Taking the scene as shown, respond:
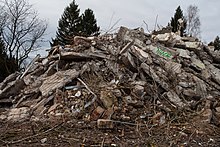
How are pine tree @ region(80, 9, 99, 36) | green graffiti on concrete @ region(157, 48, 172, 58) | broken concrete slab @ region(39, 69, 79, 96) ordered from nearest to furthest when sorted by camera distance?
broken concrete slab @ region(39, 69, 79, 96), green graffiti on concrete @ region(157, 48, 172, 58), pine tree @ region(80, 9, 99, 36)

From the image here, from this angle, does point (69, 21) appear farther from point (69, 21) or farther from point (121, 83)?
point (121, 83)

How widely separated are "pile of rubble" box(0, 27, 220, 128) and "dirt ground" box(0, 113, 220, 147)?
21 cm

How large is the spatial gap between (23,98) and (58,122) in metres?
1.98

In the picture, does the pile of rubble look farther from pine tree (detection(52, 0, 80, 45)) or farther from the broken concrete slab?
pine tree (detection(52, 0, 80, 45))

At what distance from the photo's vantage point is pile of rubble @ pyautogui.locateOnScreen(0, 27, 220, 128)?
5898 millimetres

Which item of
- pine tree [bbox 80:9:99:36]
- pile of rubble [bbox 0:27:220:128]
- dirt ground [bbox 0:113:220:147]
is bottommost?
dirt ground [bbox 0:113:220:147]

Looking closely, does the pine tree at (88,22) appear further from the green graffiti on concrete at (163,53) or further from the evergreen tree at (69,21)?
the green graffiti on concrete at (163,53)

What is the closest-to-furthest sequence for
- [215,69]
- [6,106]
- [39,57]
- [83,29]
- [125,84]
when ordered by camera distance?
1. [125,84]
2. [6,106]
3. [215,69]
4. [39,57]
5. [83,29]

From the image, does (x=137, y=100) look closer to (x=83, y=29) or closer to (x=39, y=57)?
(x=39, y=57)

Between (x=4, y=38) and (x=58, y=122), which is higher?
(x=4, y=38)

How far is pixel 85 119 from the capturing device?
5555mm

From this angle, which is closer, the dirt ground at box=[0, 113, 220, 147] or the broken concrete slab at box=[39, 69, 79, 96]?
the dirt ground at box=[0, 113, 220, 147]

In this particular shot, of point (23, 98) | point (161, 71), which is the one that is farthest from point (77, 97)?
point (161, 71)

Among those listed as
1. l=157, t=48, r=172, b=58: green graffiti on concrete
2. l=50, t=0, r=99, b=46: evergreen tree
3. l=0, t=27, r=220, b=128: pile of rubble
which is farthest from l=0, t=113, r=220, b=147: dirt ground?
l=50, t=0, r=99, b=46: evergreen tree
